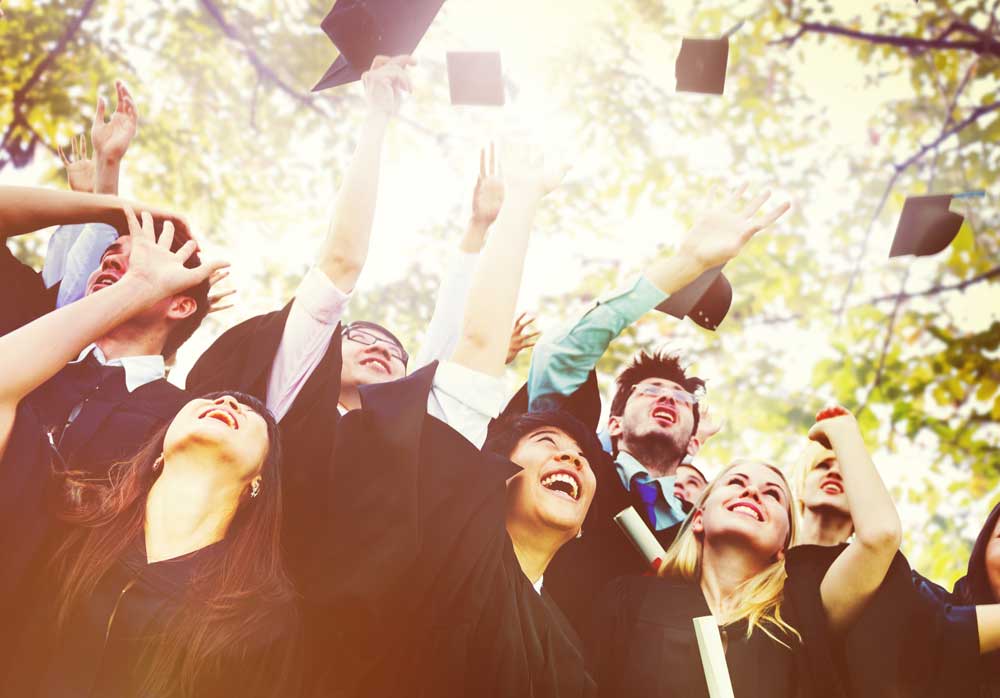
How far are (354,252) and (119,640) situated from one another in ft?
3.73

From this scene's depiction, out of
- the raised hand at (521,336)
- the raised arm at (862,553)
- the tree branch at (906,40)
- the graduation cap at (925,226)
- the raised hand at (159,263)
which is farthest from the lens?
the tree branch at (906,40)

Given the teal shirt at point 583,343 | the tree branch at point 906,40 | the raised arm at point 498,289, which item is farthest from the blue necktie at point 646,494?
the tree branch at point 906,40

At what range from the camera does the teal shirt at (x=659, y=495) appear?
2807 mm

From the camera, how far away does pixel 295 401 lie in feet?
8.08

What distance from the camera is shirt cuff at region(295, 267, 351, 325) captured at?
2.45m

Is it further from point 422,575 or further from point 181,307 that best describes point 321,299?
point 422,575

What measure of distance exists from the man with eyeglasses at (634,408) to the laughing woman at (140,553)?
85cm

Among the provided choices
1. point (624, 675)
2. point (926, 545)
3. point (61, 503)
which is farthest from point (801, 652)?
point (926, 545)

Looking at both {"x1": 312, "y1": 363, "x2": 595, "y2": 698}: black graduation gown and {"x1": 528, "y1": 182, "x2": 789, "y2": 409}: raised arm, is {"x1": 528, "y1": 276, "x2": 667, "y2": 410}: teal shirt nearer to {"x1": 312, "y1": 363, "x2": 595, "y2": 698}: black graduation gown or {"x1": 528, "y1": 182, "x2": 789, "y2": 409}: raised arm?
{"x1": 528, "y1": 182, "x2": 789, "y2": 409}: raised arm

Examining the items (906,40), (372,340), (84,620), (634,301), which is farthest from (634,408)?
(906,40)

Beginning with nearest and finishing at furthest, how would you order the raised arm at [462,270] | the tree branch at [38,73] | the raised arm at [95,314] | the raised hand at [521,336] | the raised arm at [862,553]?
1. the raised arm at [95,314]
2. the raised arm at [862,553]
3. the raised arm at [462,270]
4. the raised hand at [521,336]
5. the tree branch at [38,73]

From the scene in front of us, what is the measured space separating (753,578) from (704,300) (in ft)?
2.88

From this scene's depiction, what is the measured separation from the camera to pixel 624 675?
2.51 m

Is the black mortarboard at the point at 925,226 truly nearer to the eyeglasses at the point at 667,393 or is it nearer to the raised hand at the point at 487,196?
the eyeglasses at the point at 667,393
